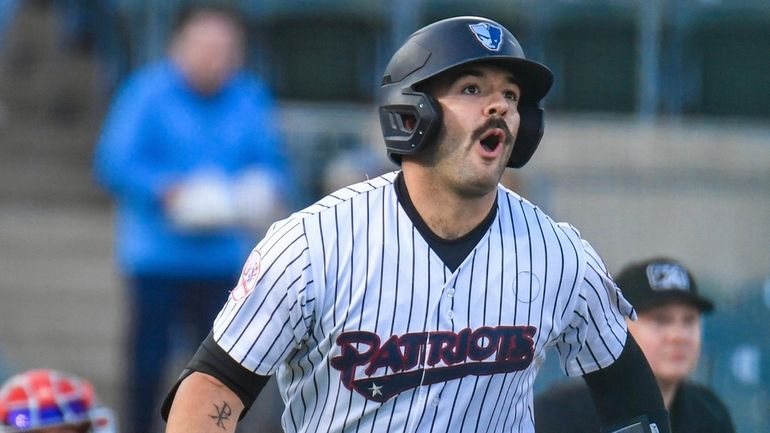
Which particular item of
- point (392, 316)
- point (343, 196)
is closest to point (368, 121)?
point (343, 196)

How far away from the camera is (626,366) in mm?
4051

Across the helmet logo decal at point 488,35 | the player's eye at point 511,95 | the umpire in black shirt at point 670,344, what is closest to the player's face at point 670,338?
the umpire in black shirt at point 670,344

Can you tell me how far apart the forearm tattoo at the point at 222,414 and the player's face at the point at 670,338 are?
192 centimetres

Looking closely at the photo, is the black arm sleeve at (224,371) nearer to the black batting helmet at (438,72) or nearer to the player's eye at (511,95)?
the black batting helmet at (438,72)

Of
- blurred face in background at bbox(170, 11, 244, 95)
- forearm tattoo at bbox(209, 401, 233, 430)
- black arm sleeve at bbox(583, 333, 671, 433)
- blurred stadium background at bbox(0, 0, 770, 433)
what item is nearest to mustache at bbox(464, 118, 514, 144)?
black arm sleeve at bbox(583, 333, 671, 433)

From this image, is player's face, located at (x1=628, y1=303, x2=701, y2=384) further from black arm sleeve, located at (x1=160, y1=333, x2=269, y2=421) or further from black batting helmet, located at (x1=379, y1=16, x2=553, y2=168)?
black arm sleeve, located at (x1=160, y1=333, x2=269, y2=421)

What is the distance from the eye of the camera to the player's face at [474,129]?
12.2 ft

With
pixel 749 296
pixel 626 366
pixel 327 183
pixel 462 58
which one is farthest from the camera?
pixel 327 183

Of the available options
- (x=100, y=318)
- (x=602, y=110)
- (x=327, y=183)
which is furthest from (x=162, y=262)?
(x=602, y=110)

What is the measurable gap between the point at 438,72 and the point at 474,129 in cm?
17

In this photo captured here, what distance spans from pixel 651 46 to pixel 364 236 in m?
6.42

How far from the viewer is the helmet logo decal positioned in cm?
370

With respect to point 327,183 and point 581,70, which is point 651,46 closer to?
point 581,70

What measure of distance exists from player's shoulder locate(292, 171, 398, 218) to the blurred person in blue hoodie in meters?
3.58
